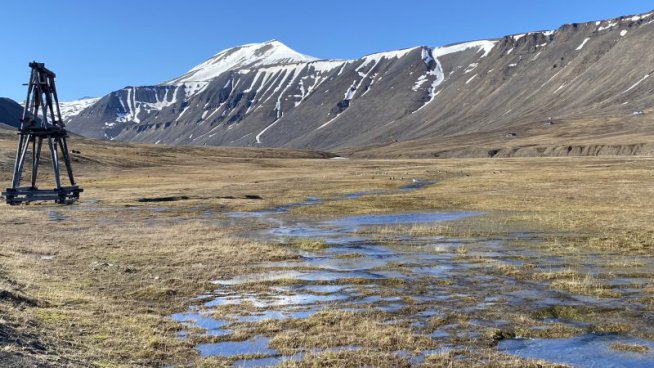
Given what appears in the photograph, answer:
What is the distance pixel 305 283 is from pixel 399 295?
447 centimetres

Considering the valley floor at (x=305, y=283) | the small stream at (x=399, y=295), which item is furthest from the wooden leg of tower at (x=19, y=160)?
the small stream at (x=399, y=295)

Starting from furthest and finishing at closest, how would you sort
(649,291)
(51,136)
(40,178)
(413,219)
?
(40,178) → (51,136) → (413,219) → (649,291)

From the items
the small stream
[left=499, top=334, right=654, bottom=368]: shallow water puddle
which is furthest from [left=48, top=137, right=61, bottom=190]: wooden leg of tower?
[left=499, top=334, right=654, bottom=368]: shallow water puddle

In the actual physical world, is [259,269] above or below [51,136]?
below

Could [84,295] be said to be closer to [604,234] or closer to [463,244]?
[463,244]

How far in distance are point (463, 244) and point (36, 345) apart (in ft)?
87.7

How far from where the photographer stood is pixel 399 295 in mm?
23078

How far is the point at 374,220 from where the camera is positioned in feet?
166

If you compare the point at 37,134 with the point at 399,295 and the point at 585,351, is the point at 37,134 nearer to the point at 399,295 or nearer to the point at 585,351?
the point at 399,295

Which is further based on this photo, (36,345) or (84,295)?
(84,295)

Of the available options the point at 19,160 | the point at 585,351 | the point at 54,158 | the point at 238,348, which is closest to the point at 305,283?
the point at 238,348

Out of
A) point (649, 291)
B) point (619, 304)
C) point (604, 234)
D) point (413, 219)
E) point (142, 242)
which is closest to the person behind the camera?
point (619, 304)

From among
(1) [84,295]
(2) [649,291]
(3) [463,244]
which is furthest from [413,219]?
(1) [84,295]

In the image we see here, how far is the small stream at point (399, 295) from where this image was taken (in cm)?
1650
